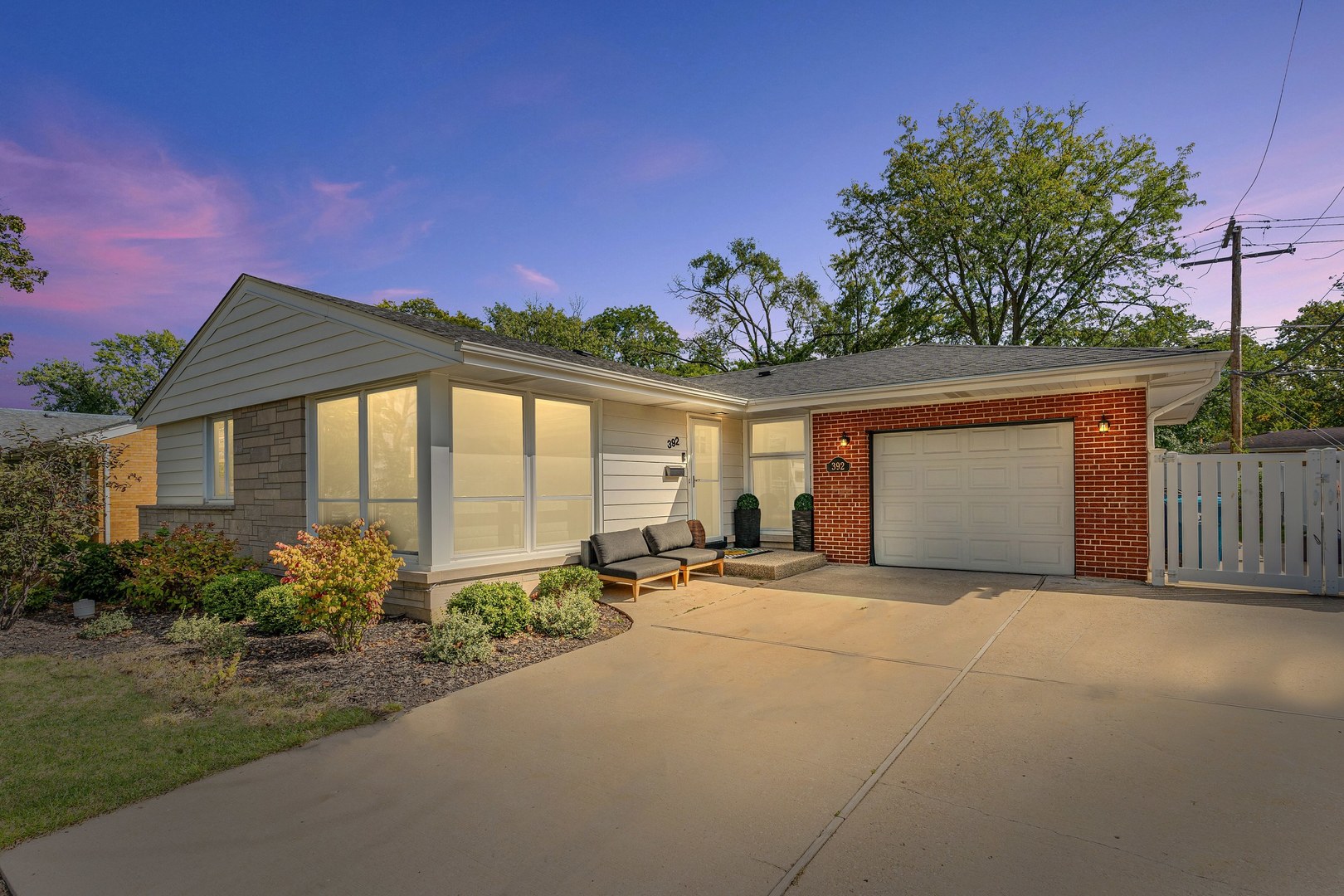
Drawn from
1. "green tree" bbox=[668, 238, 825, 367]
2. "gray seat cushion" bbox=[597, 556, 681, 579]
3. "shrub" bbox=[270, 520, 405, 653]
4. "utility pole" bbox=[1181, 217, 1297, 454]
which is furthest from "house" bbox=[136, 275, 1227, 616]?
"green tree" bbox=[668, 238, 825, 367]

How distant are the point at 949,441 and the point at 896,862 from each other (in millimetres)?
7850

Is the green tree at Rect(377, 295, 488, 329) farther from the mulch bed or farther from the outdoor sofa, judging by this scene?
the mulch bed

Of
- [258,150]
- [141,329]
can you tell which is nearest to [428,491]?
[258,150]

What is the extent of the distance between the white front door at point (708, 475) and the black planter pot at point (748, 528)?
33 centimetres

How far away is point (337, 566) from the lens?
513cm

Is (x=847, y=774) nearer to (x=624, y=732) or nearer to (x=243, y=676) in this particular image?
(x=624, y=732)

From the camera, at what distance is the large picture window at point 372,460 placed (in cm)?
683

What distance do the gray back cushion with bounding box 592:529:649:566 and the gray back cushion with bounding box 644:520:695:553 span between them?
0.11 metres

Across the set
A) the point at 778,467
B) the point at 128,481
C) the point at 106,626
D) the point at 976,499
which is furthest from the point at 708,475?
the point at 128,481

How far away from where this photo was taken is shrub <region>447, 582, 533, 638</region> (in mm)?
5711

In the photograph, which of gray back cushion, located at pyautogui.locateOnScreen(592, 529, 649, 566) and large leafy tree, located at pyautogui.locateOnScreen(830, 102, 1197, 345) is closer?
gray back cushion, located at pyautogui.locateOnScreen(592, 529, 649, 566)

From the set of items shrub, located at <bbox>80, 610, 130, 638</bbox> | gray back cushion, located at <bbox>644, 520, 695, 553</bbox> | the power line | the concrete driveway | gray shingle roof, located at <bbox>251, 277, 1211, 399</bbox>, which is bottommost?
shrub, located at <bbox>80, 610, 130, 638</bbox>

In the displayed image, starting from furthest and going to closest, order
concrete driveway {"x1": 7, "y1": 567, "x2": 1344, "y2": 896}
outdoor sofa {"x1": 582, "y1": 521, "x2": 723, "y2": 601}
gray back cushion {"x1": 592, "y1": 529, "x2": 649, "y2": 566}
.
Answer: gray back cushion {"x1": 592, "y1": 529, "x2": 649, "y2": 566}, outdoor sofa {"x1": 582, "y1": 521, "x2": 723, "y2": 601}, concrete driveway {"x1": 7, "y1": 567, "x2": 1344, "y2": 896}

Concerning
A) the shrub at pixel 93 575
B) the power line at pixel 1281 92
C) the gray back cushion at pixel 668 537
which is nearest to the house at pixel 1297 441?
the power line at pixel 1281 92
